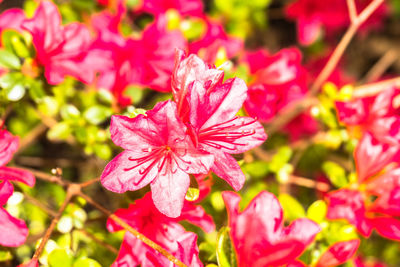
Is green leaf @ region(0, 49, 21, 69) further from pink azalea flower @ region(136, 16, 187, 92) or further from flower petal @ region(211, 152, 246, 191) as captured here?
flower petal @ region(211, 152, 246, 191)

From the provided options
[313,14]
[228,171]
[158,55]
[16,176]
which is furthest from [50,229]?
[313,14]

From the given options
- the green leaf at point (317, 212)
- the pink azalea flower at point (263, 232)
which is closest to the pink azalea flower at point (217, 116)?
the pink azalea flower at point (263, 232)

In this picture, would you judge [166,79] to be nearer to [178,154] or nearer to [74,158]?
[178,154]

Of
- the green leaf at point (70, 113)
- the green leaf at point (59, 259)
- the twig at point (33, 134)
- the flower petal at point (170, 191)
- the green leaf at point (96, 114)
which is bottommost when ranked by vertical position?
Result: the twig at point (33, 134)

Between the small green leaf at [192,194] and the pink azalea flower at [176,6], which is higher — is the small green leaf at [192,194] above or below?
below

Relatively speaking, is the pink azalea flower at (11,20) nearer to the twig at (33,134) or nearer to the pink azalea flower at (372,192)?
the twig at (33,134)

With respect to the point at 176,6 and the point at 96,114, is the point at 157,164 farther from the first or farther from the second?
the point at 176,6
